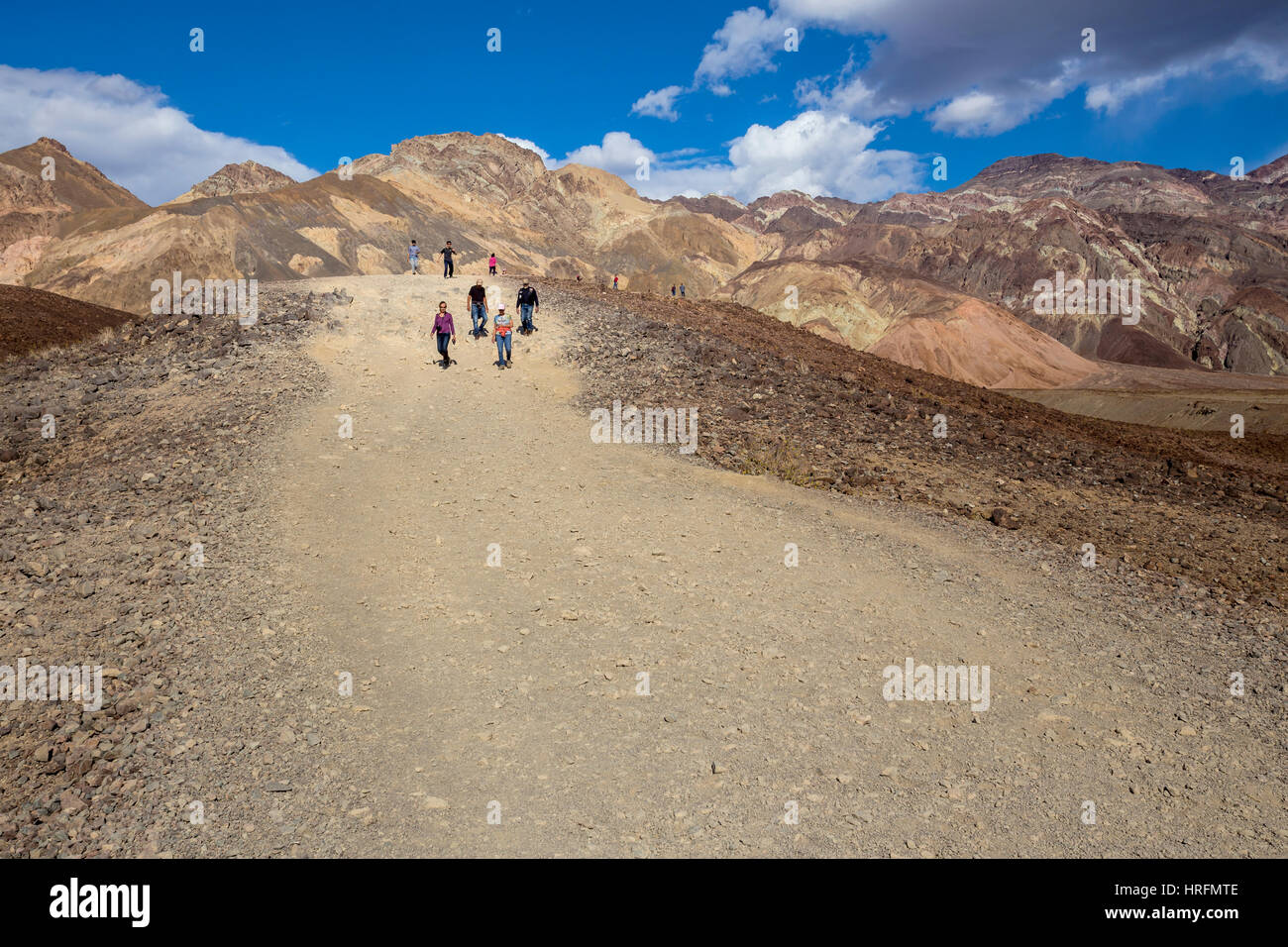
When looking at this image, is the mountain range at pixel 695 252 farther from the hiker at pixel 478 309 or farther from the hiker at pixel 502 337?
the hiker at pixel 502 337

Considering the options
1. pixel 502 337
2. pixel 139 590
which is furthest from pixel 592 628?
pixel 502 337

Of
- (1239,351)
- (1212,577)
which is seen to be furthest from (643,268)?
(1212,577)

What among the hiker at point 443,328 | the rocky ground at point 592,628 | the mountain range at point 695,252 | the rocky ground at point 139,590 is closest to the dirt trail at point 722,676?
the rocky ground at point 592,628

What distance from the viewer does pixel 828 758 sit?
6242 millimetres

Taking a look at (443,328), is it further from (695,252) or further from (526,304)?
(695,252)

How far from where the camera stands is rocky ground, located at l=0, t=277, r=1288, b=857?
221 inches

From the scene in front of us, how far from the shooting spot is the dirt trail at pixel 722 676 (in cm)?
559

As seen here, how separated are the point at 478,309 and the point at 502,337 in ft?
7.56

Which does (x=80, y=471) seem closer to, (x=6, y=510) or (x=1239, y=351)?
(x=6, y=510)

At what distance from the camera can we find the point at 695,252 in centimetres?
11531

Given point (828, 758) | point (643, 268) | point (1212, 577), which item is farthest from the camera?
point (643, 268)
